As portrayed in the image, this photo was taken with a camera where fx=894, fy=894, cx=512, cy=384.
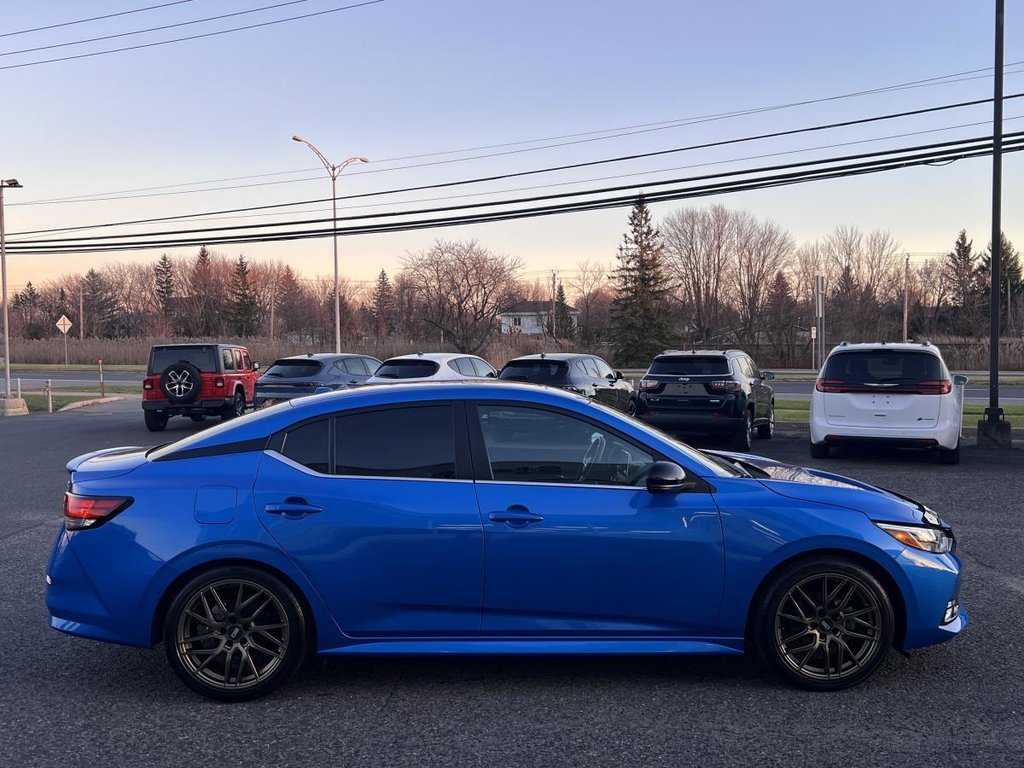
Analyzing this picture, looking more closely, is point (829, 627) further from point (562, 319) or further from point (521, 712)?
point (562, 319)

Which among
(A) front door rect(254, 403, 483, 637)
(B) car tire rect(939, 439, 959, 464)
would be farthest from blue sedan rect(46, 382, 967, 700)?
(B) car tire rect(939, 439, 959, 464)

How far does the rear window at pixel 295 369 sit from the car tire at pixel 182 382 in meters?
1.73

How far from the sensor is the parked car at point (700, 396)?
1431cm

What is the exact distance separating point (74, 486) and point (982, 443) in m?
14.3

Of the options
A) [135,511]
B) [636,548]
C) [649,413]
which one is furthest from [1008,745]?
[649,413]

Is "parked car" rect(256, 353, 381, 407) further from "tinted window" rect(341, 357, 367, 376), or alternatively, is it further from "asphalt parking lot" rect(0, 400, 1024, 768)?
"asphalt parking lot" rect(0, 400, 1024, 768)

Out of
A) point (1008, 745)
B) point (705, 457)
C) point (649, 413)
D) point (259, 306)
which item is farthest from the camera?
point (259, 306)

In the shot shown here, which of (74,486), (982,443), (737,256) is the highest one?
(737,256)

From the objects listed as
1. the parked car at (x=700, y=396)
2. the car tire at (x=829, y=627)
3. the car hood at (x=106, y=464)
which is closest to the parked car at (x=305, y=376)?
the parked car at (x=700, y=396)

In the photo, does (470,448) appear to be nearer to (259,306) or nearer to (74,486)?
(74,486)

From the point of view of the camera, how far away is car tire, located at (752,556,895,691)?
442 cm

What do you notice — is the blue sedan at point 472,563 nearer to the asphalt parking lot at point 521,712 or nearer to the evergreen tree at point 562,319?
the asphalt parking lot at point 521,712

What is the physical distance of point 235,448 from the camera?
14.9ft

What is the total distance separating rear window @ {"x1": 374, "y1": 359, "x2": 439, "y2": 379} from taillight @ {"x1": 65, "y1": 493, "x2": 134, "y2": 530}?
11.2 metres
